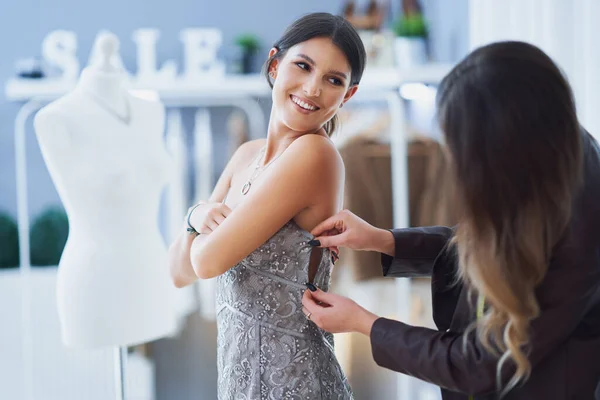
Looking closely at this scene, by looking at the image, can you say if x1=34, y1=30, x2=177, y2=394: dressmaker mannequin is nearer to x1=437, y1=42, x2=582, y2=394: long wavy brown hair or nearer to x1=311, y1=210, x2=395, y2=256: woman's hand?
x1=311, y1=210, x2=395, y2=256: woman's hand

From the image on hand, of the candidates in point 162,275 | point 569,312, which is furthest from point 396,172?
point 569,312

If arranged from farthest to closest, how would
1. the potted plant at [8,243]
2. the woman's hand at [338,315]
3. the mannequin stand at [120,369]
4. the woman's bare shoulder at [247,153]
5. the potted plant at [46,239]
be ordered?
the potted plant at [8,243]
the potted plant at [46,239]
the mannequin stand at [120,369]
the woman's bare shoulder at [247,153]
the woman's hand at [338,315]

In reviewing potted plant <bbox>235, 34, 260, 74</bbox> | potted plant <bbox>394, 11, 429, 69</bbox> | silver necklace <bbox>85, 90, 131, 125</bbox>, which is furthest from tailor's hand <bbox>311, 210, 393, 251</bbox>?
potted plant <bbox>235, 34, 260, 74</bbox>

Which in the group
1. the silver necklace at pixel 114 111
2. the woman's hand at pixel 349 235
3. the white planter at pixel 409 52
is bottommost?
the woman's hand at pixel 349 235

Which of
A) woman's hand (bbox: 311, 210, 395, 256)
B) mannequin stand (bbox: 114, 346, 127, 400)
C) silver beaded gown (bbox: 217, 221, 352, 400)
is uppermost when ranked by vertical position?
woman's hand (bbox: 311, 210, 395, 256)

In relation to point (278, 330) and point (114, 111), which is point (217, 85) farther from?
point (278, 330)

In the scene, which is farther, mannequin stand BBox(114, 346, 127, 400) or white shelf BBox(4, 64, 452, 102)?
white shelf BBox(4, 64, 452, 102)

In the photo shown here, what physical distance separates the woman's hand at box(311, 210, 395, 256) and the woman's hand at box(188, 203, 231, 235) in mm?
190

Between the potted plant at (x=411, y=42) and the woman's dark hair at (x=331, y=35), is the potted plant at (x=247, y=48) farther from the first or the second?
the woman's dark hair at (x=331, y=35)

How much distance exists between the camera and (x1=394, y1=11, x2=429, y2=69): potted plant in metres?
3.68

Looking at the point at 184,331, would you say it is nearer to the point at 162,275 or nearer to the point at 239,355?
the point at 162,275

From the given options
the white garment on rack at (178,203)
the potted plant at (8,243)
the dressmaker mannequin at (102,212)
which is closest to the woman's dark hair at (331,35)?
the dressmaker mannequin at (102,212)

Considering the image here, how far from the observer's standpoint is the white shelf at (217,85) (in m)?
3.34

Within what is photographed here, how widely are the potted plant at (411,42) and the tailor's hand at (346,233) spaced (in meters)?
2.28
